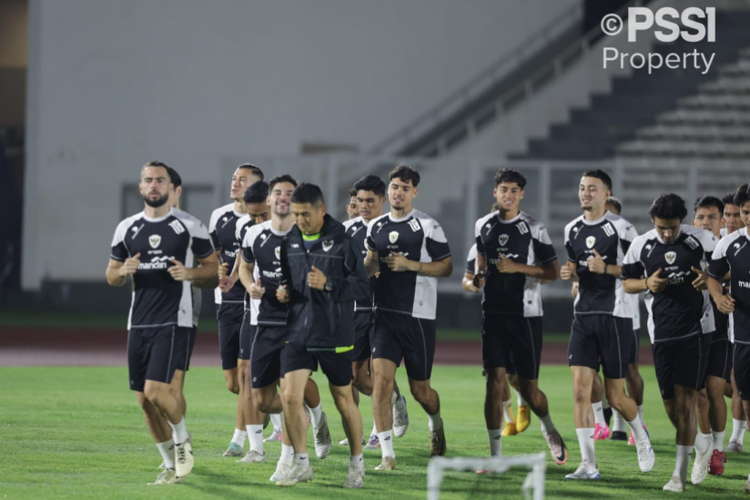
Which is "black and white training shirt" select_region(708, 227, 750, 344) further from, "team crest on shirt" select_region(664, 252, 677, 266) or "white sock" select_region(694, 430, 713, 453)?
"white sock" select_region(694, 430, 713, 453)

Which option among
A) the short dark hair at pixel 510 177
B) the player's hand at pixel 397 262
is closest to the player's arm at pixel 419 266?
the player's hand at pixel 397 262

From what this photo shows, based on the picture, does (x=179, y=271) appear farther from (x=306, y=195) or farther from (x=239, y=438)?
(x=239, y=438)

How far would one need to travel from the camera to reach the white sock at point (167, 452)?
8.40 metres

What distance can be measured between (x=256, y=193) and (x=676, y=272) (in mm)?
3666

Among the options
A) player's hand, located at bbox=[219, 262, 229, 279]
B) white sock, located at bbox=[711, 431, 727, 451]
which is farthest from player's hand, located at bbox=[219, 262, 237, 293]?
white sock, located at bbox=[711, 431, 727, 451]

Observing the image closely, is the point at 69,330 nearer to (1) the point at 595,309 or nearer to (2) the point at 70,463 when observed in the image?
(2) the point at 70,463

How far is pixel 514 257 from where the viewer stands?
9.61 metres

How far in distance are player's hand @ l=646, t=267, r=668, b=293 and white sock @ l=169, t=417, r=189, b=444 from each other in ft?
12.4

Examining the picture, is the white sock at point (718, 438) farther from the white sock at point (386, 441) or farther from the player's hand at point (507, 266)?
the white sock at point (386, 441)

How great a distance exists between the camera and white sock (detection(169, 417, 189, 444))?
8383 mm

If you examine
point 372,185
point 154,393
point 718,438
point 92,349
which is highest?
point 372,185

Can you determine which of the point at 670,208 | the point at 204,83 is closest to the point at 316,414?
the point at 670,208

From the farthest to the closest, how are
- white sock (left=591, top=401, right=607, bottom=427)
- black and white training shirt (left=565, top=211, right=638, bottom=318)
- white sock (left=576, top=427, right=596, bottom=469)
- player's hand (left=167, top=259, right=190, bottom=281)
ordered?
white sock (left=591, top=401, right=607, bottom=427) → black and white training shirt (left=565, top=211, right=638, bottom=318) → white sock (left=576, top=427, right=596, bottom=469) → player's hand (left=167, top=259, right=190, bottom=281)

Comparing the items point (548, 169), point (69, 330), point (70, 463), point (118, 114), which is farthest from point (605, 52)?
point (70, 463)
